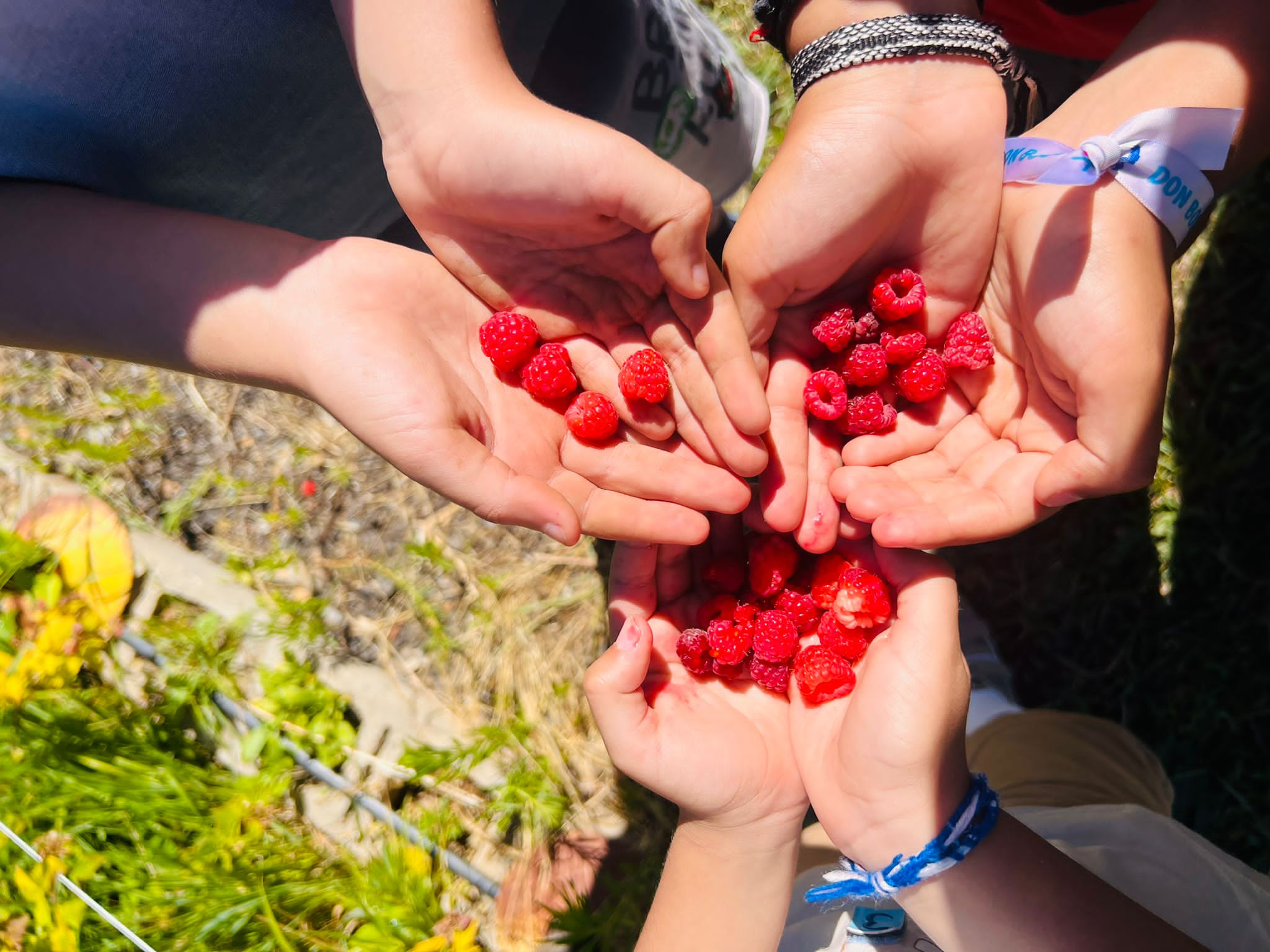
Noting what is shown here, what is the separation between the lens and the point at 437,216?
189 centimetres

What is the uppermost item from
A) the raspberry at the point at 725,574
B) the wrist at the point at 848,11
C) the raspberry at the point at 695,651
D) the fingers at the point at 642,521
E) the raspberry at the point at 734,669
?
the wrist at the point at 848,11

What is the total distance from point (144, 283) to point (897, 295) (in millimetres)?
1672

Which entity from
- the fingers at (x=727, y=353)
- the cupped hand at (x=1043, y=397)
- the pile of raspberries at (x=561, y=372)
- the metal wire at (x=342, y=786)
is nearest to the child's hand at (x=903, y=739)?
the cupped hand at (x=1043, y=397)

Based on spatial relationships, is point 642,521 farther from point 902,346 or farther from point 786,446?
point 902,346

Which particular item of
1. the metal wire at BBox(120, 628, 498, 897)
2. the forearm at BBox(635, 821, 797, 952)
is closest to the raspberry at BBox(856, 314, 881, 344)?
the forearm at BBox(635, 821, 797, 952)

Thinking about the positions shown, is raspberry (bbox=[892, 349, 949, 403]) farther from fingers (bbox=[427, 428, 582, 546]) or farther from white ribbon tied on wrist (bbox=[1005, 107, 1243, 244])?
fingers (bbox=[427, 428, 582, 546])

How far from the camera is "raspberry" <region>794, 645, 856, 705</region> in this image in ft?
6.09

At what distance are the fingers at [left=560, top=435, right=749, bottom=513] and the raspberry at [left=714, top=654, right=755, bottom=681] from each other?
1.14 ft

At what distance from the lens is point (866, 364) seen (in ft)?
6.70

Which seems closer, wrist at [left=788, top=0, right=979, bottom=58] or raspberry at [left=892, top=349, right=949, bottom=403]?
wrist at [left=788, top=0, right=979, bottom=58]

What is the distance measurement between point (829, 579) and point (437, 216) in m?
1.21

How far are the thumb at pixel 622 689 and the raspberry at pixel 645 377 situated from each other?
53 centimetres

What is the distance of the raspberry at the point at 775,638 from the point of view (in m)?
1.94

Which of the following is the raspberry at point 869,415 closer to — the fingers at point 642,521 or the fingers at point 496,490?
the fingers at point 642,521
